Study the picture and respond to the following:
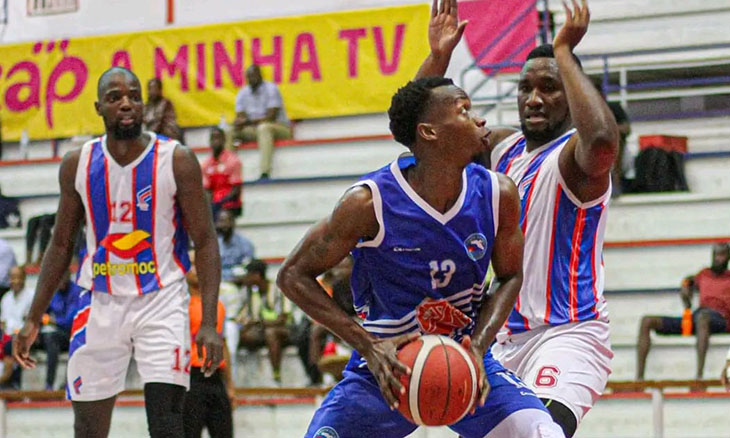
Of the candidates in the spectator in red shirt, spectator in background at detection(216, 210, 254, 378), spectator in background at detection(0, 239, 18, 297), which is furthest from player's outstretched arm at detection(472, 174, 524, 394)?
spectator in background at detection(0, 239, 18, 297)

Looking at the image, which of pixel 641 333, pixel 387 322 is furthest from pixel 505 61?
pixel 387 322

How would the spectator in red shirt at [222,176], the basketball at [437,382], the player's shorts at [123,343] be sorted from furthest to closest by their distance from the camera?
the spectator in red shirt at [222,176] → the player's shorts at [123,343] → the basketball at [437,382]

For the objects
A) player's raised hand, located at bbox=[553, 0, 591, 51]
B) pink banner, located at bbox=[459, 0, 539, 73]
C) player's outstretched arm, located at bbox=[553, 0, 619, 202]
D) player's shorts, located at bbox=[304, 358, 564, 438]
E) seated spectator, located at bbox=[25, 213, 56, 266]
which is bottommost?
seated spectator, located at bbox=[25, 213, 56, 266]

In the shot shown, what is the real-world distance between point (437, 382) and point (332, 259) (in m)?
0.60

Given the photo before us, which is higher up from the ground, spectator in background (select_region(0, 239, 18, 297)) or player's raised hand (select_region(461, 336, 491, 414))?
player's raised hand (select_region(461, 336, 491, 414))

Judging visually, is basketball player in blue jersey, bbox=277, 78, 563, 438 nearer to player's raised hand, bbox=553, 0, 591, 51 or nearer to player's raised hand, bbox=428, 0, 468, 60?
player's raised hand, bbox=553, 0, 591, 51

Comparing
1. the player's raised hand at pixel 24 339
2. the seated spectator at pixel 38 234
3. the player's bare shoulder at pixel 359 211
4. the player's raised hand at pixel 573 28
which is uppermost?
the player's raised hand at pixel 573 28

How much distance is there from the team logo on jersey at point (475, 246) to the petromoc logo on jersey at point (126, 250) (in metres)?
2.35

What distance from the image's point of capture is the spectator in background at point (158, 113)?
15125mm

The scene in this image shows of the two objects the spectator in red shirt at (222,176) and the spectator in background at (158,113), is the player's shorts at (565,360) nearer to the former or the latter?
the spectator in red shirt at (222,176)

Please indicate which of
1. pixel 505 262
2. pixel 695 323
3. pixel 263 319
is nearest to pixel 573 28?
pixel 505 262

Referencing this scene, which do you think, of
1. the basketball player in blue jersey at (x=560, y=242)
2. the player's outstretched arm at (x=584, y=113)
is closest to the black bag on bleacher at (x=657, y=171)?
the basketball player in blue jersey at (x=560, y=242)

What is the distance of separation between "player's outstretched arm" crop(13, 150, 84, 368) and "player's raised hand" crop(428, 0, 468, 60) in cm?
207

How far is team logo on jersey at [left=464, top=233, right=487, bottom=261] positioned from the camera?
4367 mm
